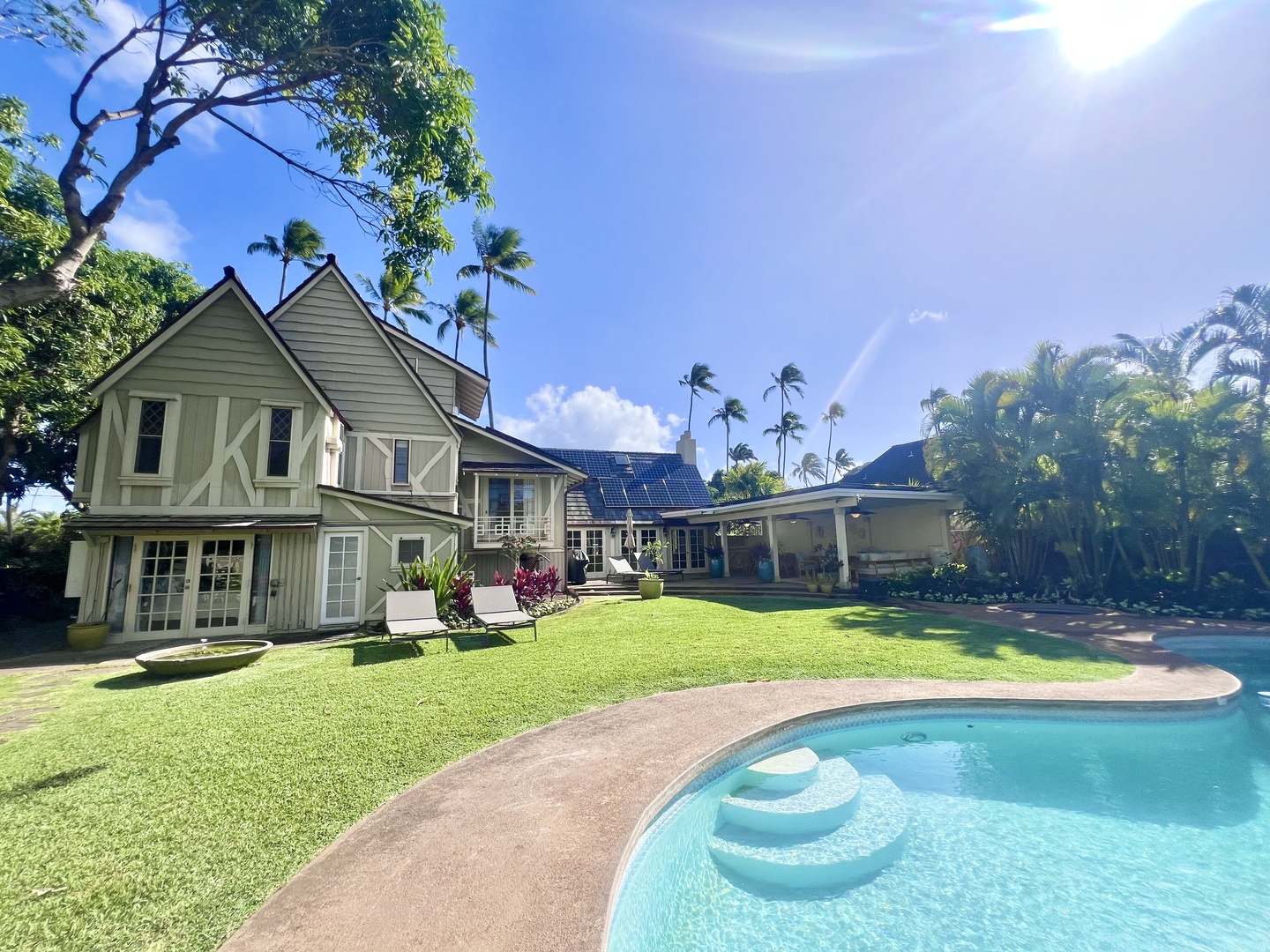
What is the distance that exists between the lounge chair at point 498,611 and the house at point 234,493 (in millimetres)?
2740

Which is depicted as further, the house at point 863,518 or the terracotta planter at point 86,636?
the house at point 863,518

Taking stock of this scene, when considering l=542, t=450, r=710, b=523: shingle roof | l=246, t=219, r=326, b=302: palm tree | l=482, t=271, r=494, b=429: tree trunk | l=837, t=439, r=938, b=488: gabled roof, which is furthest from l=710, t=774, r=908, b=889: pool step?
l=246, t=219, r=326, b=302: palm tree

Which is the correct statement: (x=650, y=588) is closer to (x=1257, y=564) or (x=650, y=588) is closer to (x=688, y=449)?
(x=688, y=449)

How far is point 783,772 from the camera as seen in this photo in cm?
464

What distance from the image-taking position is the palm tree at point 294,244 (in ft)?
84.8

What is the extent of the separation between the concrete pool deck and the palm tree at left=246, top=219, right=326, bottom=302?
30.4 m

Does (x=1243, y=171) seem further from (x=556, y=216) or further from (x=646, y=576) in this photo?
(x=646, y=576)

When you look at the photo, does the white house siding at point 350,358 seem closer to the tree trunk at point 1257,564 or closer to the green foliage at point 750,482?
the tree trunk at point 1257,564

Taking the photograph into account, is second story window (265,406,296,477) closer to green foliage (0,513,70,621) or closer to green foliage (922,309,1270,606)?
green foliage (0,513,70,621)

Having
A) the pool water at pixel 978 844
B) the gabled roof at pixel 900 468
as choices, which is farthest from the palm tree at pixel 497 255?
the pool water at pixel 978 844

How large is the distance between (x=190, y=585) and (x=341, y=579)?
277 centimetres

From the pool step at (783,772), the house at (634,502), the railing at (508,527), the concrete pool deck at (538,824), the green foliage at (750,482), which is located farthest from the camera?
the green foliage at (750,482)

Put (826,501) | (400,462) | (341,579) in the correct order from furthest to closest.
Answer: (826,501) → (400,462) → (341,579)

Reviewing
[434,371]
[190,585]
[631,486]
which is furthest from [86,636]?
[631,486]
